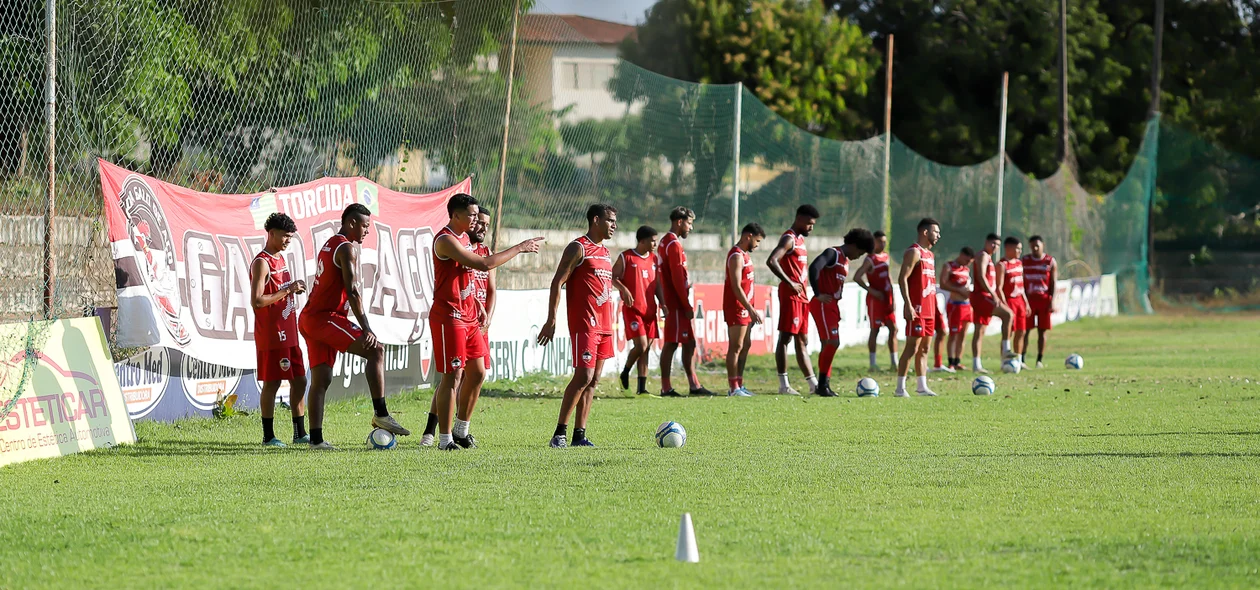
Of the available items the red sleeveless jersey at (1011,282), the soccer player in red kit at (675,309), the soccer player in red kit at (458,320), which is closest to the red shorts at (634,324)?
the soccer player in red kit at (675,309)

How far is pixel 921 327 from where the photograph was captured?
14.9 m

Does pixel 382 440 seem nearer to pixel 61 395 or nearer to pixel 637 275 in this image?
pixel 61 395

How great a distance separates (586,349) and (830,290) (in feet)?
19.6

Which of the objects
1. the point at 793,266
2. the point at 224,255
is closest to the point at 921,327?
the point at 793,266

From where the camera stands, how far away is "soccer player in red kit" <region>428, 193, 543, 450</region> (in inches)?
387

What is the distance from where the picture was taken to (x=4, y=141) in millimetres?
9641

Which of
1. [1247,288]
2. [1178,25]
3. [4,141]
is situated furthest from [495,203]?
[1178,25]

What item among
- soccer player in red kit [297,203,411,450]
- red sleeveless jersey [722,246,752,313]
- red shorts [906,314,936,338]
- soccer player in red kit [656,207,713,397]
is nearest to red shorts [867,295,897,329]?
red shorts [906,314,936,338]

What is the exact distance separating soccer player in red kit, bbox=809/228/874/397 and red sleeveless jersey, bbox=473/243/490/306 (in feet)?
18.5

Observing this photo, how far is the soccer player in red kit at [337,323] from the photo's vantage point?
10016mm

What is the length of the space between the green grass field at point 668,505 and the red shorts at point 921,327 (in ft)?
7.35

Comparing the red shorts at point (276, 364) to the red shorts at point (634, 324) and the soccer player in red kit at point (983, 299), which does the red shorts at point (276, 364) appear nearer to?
the red shorts at point (634, 324)

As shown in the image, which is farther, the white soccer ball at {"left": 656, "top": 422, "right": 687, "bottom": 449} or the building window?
the building window

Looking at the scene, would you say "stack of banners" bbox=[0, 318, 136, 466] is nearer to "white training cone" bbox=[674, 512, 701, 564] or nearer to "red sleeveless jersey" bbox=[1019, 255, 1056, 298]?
"white training cone" bbox=[674, 512, 701, 564]
